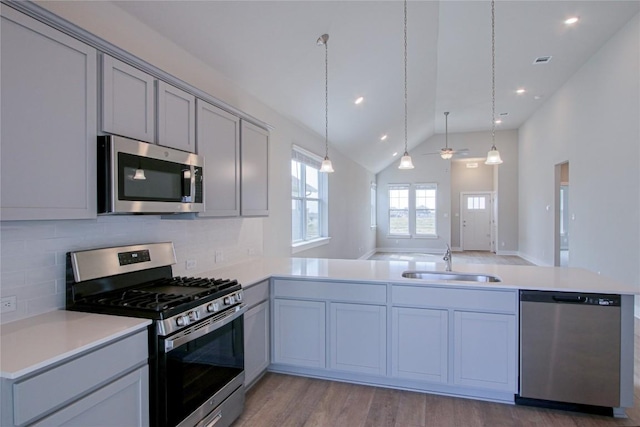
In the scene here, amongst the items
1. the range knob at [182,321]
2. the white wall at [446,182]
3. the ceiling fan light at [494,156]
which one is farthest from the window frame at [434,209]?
the range knob at [182,321]

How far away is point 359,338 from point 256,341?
80cm

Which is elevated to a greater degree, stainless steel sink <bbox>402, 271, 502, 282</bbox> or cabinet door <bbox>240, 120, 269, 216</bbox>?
cabinet door <bbox>240, 120, 269, 216</bbox>

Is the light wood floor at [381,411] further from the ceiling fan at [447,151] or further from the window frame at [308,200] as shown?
the ceiling fan at [447,151]

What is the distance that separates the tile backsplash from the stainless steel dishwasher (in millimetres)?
2532

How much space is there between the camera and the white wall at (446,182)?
10789 mm

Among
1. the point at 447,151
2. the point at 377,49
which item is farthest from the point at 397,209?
the point at 377,49

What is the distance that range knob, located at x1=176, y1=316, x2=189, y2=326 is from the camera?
1.75 m

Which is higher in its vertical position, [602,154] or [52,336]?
[602,154]

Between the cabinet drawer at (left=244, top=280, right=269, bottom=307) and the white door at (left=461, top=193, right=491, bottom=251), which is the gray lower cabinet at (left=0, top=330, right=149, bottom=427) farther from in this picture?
the white door at (left=461, top=193, right=491, bottom=251)

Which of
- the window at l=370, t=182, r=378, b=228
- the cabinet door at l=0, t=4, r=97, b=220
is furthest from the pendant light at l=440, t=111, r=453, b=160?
the cabinet door at l=0, t=4, r=97, b=220

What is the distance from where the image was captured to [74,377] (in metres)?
1.32

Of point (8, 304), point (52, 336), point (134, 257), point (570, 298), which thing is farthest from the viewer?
point (570, 298)

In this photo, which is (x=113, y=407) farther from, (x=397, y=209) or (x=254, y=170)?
(x=397, y=209)

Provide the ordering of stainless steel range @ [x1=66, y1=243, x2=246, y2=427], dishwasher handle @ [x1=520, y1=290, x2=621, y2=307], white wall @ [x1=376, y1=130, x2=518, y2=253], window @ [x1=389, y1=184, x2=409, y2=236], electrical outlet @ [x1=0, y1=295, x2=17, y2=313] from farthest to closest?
window @ [x1=389, y1=184, x2=409, y2=236] < white wall @ [x1=376, y1=130, x2=518, y2=253] < dishwasher handle @ [x1=520, y1=290, x2=621, y2=307] < stainless steel range @ [x1=66, y1=243, x2=246, y2=427] < electrical outlet @ [x1=0, y1=295, x2=17, y2=313]
